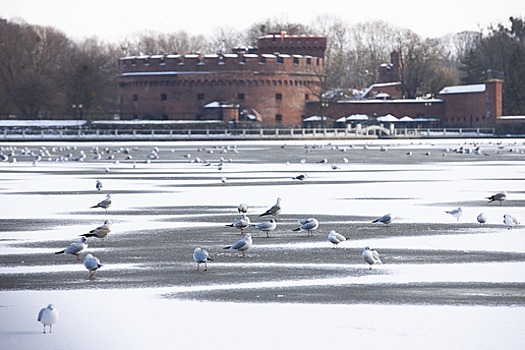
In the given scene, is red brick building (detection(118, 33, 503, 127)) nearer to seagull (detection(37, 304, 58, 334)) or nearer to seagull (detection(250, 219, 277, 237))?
seagull (detection(250, 219, 277, 237))

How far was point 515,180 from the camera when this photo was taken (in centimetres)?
2689

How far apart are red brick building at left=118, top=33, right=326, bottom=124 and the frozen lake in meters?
56.3

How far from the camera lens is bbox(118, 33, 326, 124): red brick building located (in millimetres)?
81562

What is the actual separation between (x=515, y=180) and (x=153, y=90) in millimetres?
57859

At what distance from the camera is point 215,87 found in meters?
81.7

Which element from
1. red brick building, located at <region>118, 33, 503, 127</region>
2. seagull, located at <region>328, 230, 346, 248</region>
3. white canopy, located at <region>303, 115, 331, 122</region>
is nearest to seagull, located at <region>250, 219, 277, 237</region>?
seagull, located at <region>328, 230, 346, 248</region>

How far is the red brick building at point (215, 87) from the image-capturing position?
81562 mm

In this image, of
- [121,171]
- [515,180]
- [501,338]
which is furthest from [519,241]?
[121,171]

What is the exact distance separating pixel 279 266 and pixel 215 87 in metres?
69.6

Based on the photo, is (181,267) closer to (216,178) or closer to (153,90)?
(216,178)

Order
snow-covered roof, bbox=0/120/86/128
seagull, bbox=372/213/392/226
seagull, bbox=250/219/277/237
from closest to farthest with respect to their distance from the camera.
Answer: seagull, bbox=250/219/277/237, seagull, bbox=372/213/392/226, snow-covered roof, bbox=0/120/86/128

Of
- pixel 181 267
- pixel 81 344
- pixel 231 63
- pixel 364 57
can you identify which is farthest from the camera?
pixel 364 57

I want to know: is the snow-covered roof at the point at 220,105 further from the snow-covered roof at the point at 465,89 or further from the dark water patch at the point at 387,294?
the dark water patch at the point at 387,294

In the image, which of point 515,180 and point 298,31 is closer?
point 515,180
